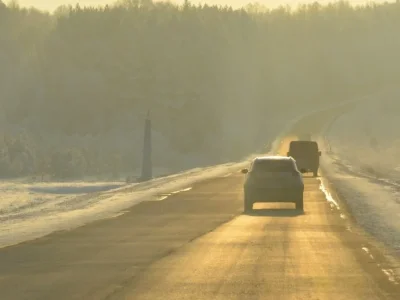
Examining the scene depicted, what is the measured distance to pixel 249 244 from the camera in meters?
22.5

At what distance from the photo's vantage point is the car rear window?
34719 millimetres

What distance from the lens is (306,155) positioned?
6288 centimetres

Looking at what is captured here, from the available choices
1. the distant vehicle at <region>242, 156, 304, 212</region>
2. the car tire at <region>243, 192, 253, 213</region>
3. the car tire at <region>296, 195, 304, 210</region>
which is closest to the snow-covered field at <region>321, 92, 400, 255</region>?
the car tire at <region>296, 195, 304, 210</region>

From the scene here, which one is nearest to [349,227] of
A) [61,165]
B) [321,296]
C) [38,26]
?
[321,296]

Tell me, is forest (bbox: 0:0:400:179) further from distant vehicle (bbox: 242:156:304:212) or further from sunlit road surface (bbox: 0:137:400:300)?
sunlit road surface (bbox: 0:137:400:300)

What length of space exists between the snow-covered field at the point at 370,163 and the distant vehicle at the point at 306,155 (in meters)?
1.30

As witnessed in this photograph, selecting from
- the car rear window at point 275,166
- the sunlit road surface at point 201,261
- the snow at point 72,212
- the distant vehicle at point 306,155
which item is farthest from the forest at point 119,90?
the sunlit road surface at point 201,261

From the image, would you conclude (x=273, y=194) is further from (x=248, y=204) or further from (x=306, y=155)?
(x=306, y=155)

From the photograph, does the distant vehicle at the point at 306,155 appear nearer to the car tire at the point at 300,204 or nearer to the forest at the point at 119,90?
the car tire at the point at 300,204

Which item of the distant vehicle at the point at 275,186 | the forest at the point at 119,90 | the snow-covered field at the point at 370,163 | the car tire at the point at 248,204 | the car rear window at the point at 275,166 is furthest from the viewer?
the forest at the point at 119,90

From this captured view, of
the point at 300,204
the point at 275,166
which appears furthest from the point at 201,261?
the point at 275,166

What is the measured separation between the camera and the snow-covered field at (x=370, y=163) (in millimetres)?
30797

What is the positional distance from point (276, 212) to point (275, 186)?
99 cm

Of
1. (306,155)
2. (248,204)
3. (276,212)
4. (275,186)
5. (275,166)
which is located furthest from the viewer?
(306,155)
